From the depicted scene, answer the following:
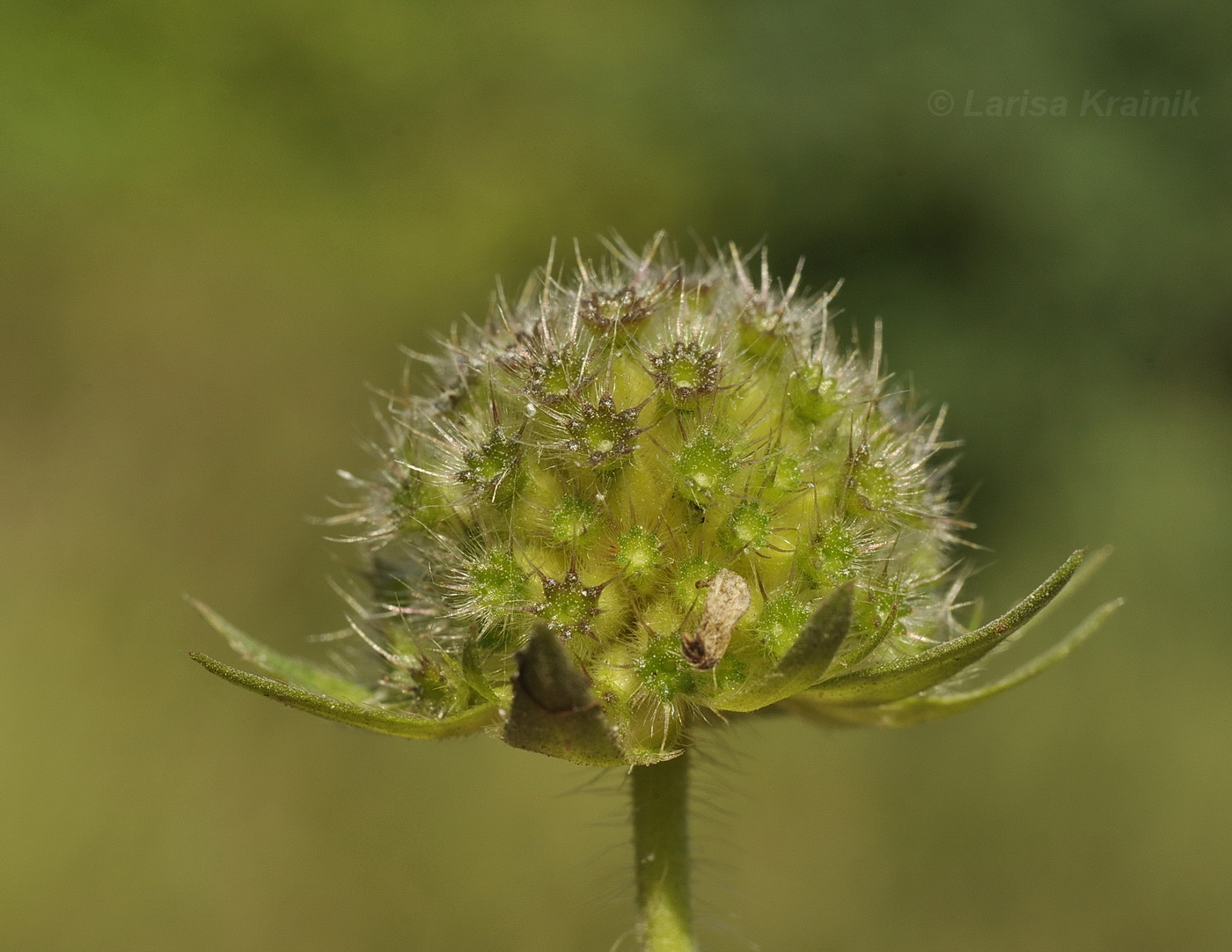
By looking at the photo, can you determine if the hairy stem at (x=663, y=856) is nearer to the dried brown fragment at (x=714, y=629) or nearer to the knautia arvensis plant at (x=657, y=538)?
the knautia arvensis plant at (x=657, y=538)

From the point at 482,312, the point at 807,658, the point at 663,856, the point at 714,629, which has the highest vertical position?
the point at 482,312

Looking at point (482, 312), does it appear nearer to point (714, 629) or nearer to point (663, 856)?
point (663, 856)

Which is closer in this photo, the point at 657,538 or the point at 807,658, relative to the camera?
the point at 807,658

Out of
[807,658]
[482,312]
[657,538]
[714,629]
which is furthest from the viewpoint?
[482,312]

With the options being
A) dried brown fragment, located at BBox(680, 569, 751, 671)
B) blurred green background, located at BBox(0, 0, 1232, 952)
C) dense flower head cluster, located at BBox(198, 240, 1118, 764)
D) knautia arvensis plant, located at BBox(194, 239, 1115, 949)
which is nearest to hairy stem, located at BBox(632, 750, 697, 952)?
knautia arvensis plant, located at BBox(194, 239, 1115, 949)

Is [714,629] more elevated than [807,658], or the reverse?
[714,629]

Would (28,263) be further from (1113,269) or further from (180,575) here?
(1113,269)

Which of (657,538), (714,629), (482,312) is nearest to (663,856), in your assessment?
(714,629)

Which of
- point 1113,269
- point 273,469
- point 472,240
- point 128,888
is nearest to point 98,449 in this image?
point 273,469
